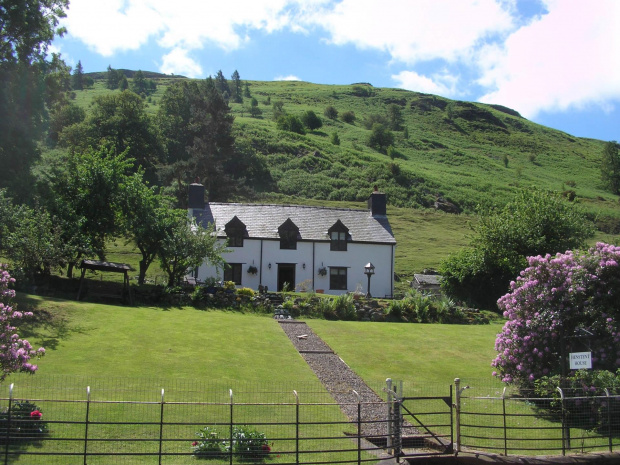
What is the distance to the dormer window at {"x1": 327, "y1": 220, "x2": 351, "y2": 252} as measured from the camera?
4269 centimetres

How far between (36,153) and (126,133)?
35.2 meters

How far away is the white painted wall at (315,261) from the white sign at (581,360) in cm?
2619

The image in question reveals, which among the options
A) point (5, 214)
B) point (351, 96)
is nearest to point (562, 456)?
point (5, 214)

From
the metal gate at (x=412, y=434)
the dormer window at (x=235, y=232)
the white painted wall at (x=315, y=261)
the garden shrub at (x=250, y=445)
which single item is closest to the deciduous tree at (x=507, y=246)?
the white painted wall at (x=315, y=261)

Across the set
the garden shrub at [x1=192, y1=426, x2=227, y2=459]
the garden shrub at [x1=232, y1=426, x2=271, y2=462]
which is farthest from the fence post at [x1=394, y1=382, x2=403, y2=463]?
the garden shrub at [x1=192, y1=426, x2=227, y2=459]

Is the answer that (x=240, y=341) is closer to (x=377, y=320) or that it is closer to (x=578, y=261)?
(x=377, y=320)

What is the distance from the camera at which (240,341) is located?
22.8m

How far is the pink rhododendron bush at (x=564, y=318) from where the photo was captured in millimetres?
17672

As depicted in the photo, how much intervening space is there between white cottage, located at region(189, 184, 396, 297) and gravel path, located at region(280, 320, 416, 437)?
48.9 feet

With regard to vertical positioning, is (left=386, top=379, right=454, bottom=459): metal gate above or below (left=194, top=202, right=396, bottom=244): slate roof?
below

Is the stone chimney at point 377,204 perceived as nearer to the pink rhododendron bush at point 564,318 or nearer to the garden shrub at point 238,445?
the pink rhododendron bush at point 564,318

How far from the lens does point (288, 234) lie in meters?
42.2

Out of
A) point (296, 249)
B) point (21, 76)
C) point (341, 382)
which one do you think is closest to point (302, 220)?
point (296, 249)

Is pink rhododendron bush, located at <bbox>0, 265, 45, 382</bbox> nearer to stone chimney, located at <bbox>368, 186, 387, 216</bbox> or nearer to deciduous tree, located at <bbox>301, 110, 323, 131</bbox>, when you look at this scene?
stone chimney, located at <bbox>368, 186, 387, 216</bbox>
